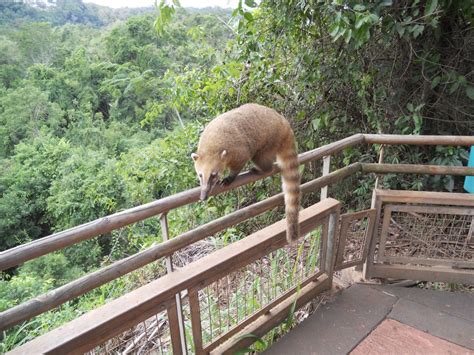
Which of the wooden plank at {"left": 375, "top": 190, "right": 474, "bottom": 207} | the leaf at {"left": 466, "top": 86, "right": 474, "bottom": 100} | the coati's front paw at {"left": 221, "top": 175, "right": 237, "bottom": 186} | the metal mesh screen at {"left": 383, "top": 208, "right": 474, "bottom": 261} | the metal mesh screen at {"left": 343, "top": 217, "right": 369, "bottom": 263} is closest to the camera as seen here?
A: the coati's front paw at {"left": 221, "top": 175, "right": 237, "bottom": 186}

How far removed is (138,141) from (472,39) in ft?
47.7

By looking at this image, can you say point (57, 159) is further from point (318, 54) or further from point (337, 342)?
point (337, 342)

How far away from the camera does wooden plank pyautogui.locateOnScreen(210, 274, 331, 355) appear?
5.88 feet

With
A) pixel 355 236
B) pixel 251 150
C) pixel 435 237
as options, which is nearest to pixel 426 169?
pixel 435 237

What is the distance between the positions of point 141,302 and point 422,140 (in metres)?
1.77

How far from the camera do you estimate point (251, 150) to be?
2.23 metres

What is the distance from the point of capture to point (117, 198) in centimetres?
1136

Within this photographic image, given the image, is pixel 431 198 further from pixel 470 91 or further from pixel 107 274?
pixel 107 274

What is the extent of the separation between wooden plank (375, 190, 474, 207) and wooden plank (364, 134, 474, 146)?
314 millimetres

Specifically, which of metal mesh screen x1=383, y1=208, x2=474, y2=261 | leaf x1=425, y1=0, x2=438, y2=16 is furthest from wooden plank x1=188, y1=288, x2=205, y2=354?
leaf x1=425, y1=0, x2=438, y2=16

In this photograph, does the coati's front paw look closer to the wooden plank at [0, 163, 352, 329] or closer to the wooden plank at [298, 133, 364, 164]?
the wooden plank at [0, 163, 352, 329]

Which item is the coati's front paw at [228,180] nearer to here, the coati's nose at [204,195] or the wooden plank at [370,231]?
the coati's nose at [204,195]

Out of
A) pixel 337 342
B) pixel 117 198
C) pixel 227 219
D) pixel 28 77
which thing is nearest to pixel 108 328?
pixel 227 219

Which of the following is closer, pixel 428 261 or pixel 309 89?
pixel 428 261
